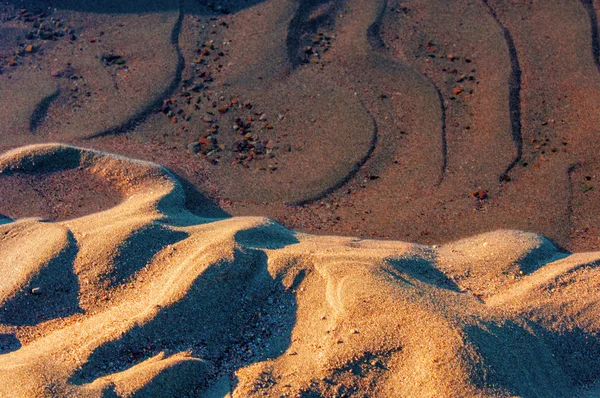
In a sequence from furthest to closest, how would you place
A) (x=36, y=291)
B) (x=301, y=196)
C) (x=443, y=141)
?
(x=443, y=141) → (x=301, y=196) → (x=36, y=291)

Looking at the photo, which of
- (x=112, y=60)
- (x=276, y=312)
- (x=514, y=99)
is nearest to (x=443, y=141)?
(x=514, y=99)

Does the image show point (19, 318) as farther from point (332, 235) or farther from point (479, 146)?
point (479, 146)

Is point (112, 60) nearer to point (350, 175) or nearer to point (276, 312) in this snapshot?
point (350, 175)

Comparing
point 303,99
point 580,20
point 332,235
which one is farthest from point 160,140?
point 580,20

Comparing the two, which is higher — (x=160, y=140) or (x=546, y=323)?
(x=160, y=140)

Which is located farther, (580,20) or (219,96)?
(580,20)

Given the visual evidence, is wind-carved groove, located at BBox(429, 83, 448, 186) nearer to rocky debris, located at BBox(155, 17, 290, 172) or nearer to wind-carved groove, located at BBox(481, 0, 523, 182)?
wind-carved groove, located at BBox(481, 0, 523, 182)
